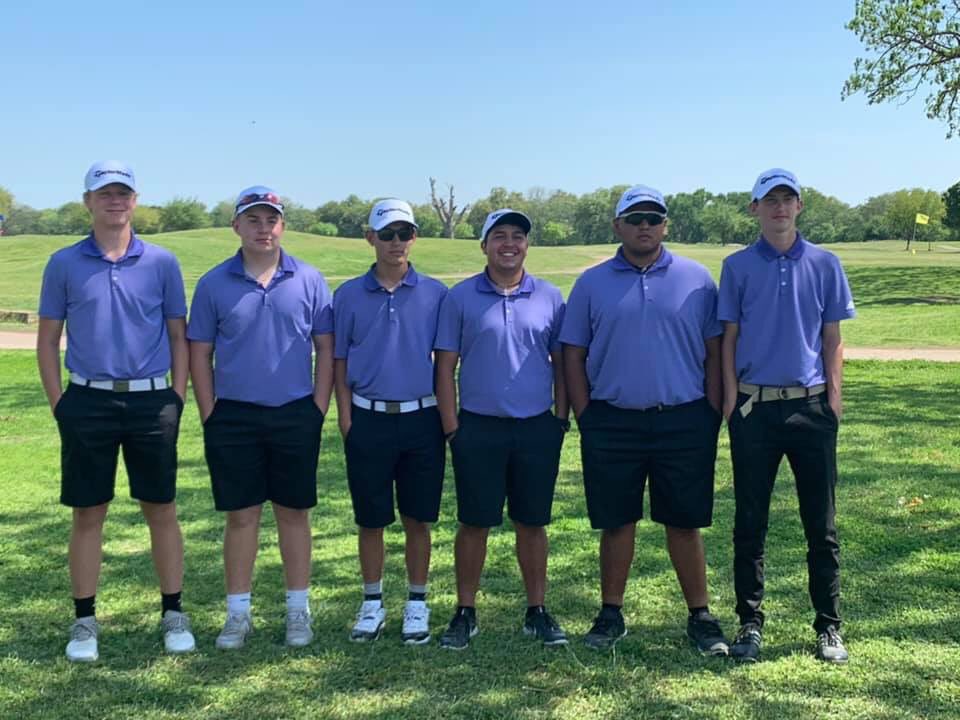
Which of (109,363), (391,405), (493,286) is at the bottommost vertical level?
(391,405)

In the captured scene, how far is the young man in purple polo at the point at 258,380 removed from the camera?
4148 millimetres

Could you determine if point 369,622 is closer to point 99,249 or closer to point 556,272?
point 99,249

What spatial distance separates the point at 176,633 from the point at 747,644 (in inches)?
108

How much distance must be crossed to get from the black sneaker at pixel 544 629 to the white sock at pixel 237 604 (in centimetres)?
141

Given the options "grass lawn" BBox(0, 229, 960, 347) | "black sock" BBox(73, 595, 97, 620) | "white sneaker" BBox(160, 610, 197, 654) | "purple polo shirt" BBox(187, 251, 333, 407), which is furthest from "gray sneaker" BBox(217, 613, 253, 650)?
"grass lawn" BBox(0, 229, 960, 347)

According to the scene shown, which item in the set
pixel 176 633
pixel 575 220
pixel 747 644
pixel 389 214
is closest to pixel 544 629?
pixel 747 644

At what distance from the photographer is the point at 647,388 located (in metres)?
4.05

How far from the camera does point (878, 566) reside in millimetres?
5305

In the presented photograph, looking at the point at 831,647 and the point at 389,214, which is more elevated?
the point at 389,214

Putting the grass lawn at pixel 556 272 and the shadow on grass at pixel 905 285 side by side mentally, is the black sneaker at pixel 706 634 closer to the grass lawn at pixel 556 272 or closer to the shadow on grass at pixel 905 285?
the grass lawn at pixel 556 272

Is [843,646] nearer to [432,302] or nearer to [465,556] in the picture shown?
[465,556]

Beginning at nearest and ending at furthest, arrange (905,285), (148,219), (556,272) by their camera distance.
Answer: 1. (905,285)
2. (556,272)
3. (148,219)

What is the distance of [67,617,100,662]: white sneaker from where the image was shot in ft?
13.5

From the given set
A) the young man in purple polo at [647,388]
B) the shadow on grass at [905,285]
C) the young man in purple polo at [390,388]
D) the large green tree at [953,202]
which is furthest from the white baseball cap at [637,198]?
→ the large green tree at [953,202]
